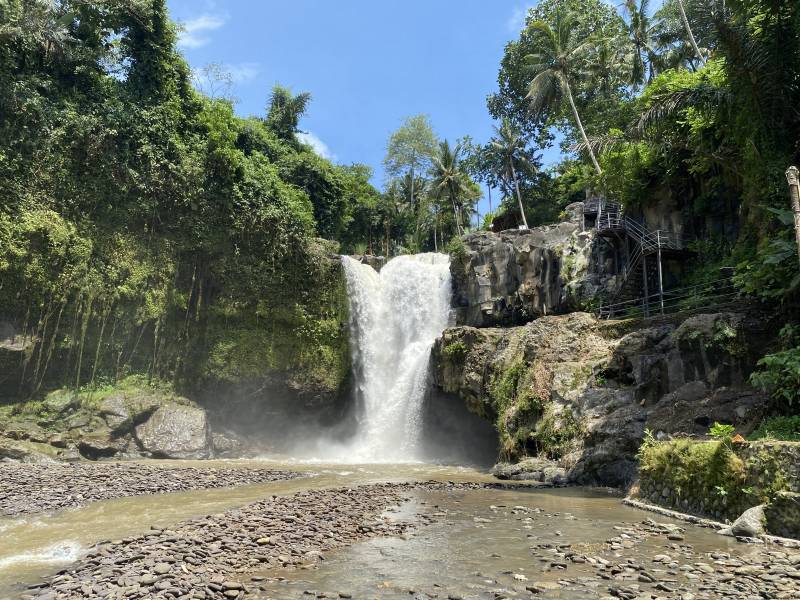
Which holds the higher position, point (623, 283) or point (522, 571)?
point (623, 283)

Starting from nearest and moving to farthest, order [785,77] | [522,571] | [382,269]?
[522,571]
[785,77]
[382,269]

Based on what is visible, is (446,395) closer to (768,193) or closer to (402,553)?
(768,193)

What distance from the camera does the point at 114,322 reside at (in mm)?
25938

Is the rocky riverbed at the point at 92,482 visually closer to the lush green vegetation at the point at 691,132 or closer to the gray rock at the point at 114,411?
the gray rock at the point at 114,411

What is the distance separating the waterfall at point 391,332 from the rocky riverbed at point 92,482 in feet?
32.6

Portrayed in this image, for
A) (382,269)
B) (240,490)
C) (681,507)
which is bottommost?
(240,490)

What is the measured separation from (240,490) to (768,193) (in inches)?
604

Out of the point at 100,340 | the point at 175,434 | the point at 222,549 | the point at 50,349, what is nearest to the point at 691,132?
the point at 222,549

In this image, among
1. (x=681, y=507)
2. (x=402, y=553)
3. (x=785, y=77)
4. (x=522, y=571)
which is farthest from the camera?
(x=785, y=77)

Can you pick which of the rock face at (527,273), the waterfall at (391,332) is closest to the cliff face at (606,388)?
the rock face at (527,273)

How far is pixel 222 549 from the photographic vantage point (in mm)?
7629

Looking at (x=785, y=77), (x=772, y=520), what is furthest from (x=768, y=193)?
(x=772, y=520)

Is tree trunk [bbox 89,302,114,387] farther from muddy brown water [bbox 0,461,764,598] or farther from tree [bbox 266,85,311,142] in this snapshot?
tree [bbox 266,85,311,142]

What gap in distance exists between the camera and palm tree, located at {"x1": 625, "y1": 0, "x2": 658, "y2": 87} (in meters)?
36.7
